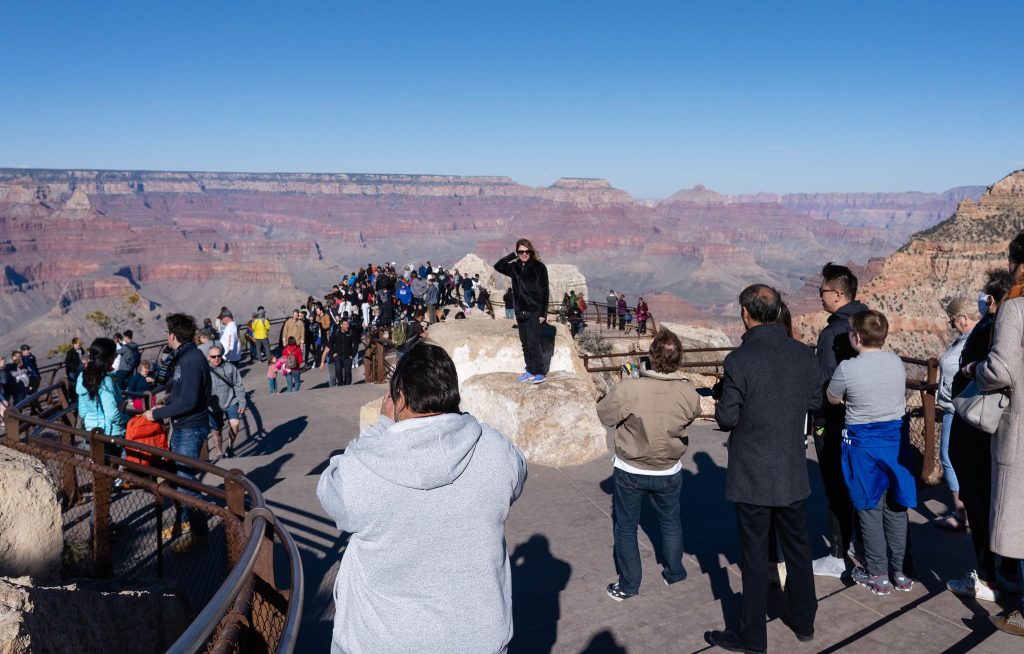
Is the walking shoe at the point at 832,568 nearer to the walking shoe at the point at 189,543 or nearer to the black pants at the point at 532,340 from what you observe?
the black pants at the point at 532,340

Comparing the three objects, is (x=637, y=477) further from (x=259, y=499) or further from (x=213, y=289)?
(x=213, y=289)

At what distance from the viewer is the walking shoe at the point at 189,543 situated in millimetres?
5723

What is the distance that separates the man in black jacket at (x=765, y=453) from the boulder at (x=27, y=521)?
4303mm

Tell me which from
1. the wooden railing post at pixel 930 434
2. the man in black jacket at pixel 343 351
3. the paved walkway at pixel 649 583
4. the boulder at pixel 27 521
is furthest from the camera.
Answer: the man in black jacket at pixel 343 351

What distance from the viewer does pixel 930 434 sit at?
612 centimetres

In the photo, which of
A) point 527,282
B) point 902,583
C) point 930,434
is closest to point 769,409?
point 902,583

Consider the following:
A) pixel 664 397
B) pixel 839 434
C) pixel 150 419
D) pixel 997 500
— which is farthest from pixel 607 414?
pixel 150 419

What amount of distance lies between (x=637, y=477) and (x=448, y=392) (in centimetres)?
225

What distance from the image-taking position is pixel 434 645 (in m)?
2.11

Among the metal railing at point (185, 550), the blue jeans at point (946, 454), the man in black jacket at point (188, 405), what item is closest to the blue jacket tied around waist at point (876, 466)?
the blue jeans at point (946, 454)

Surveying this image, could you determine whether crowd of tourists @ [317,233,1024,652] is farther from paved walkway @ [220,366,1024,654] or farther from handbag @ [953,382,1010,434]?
paved walkway @ [220,366,1024,654]

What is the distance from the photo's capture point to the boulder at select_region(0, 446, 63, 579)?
467 cm

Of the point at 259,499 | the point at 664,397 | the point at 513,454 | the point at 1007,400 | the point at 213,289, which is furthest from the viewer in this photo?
the point at 213,289

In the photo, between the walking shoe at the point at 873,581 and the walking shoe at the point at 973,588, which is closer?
the walking shoe at the point at 973,588
